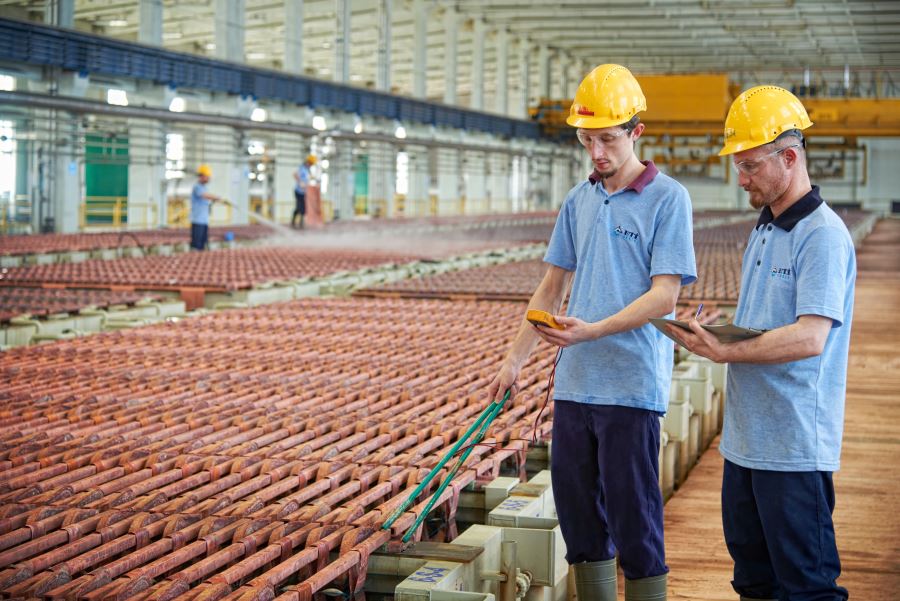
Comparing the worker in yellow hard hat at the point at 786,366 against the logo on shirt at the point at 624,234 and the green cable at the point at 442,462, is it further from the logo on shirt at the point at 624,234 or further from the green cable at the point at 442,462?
the green cable at the point at 442,462

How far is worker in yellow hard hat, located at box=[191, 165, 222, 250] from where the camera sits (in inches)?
553

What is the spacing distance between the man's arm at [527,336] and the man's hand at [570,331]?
0.29 m

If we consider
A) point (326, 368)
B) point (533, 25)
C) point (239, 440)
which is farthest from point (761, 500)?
point (533, 25)

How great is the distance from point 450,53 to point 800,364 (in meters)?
30.6

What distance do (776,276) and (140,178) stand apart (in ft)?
82.6

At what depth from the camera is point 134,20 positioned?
30156 mm

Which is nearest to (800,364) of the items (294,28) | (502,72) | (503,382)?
(503,382)

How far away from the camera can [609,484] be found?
2.77 metres

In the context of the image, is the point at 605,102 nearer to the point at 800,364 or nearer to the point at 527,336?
the point at 527,336

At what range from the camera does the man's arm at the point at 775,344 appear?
94.6 inches

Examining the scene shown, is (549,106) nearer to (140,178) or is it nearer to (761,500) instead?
(140,178)

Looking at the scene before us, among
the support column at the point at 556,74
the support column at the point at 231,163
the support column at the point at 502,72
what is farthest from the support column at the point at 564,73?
the support column at the point at 231,163

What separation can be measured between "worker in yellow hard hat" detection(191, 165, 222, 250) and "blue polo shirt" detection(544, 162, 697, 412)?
37.9 ft

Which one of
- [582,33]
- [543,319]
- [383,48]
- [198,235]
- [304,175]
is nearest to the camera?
[543,319]
